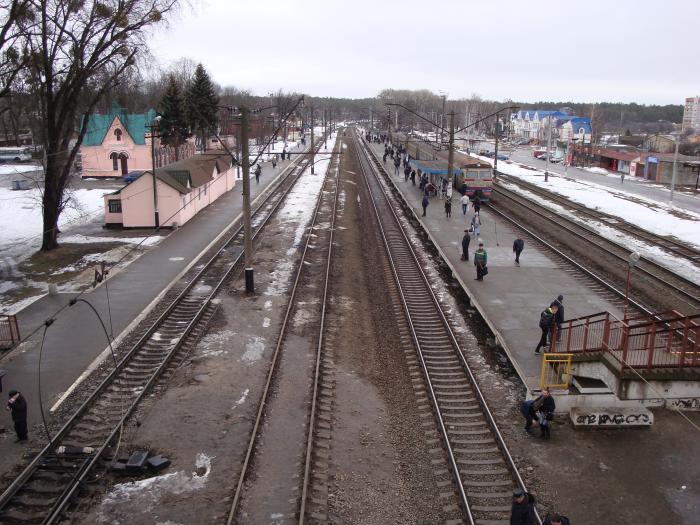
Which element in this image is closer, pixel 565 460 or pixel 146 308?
pixel 565 460

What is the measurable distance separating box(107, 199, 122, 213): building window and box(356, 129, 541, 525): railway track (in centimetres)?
1695

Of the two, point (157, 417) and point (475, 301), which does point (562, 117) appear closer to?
point (475, 301)

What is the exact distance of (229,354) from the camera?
15320 mm

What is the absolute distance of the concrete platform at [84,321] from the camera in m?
13.7

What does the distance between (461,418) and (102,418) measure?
7116mm

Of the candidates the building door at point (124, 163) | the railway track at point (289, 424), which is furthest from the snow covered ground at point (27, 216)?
the railway track at point (289, 424)

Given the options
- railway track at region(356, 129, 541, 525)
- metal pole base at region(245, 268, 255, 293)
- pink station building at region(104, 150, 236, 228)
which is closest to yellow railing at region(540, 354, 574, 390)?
railway track at region(356, 129, 541, 525)

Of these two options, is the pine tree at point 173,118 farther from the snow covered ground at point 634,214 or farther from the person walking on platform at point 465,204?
the person walking on platform at point 465,204

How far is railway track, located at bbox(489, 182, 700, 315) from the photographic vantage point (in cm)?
2000

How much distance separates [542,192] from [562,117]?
90.1 metres

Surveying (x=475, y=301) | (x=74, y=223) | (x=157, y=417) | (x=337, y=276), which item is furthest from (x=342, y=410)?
(x=74, y=223)

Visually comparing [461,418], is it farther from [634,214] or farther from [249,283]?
[634,214]

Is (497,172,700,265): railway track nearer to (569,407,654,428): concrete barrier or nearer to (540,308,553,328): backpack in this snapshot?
(540,308,553,328): backpack

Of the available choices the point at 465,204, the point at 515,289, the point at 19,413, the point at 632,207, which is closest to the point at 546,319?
the point at 515,289
